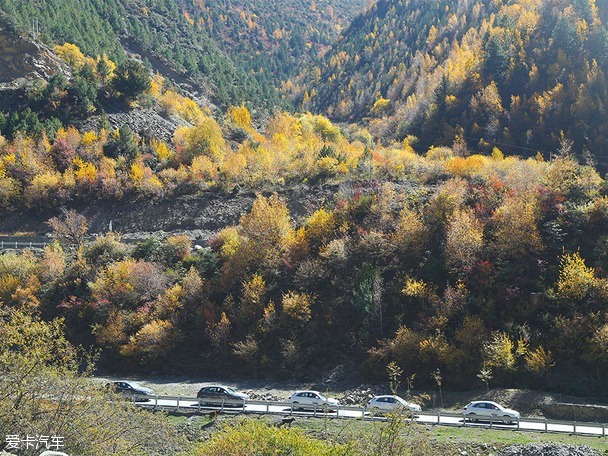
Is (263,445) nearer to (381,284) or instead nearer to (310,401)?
(310,401)

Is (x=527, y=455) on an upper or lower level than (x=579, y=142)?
lower

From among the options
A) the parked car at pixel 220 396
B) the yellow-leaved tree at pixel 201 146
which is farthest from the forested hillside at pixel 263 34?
the parked car at pixel 220 396

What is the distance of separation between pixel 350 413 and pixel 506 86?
67.0 m

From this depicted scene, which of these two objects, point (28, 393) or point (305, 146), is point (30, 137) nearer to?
point (305, 146)

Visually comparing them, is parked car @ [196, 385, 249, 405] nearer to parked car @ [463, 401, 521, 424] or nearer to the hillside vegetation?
the hillside vegetation

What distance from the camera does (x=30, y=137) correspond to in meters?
64.0

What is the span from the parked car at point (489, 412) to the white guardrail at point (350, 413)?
185mm

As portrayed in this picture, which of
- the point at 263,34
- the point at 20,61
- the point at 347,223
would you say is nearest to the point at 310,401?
the point at 347,223

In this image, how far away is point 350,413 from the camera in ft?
86.4

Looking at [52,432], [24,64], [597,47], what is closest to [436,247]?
[52,432]

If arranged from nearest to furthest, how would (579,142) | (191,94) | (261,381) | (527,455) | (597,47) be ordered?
1. (527,455)
2. (261,381)
3. (579,142)
4. (597,47)
5. (191,94)

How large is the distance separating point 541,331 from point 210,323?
2419 cm

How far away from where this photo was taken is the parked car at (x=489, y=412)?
2388cm

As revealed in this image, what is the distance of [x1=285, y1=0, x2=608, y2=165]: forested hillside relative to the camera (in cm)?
6681
